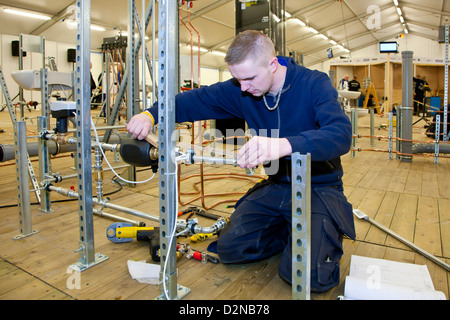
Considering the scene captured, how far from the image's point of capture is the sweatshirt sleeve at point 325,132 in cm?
110

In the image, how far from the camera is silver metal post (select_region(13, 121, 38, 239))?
1.75m

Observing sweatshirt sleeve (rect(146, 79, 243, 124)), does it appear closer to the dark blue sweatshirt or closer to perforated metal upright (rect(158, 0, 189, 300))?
the dark blue sweatshirt

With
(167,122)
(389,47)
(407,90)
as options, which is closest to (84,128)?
(167,122)

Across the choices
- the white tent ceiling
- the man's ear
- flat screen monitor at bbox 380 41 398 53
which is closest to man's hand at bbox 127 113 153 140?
the man's ear

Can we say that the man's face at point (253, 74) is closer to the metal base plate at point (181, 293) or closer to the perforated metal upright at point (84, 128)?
the perforated metal upright at point (84, 128)

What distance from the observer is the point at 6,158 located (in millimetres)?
2230

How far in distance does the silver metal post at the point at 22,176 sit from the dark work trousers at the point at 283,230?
1.03 meters

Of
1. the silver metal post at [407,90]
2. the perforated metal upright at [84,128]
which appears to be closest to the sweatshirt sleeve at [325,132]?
the perforated metal upright at [84,128]

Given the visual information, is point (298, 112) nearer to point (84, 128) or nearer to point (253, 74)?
point (253, 74)

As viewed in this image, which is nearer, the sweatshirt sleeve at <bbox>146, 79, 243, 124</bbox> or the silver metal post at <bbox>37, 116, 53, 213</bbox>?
the sweatshirt sleeve at <bbox>146, 79, 243, 124</bbox>

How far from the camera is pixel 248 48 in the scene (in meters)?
1.26

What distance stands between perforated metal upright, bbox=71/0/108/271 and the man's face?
1.87 feet
